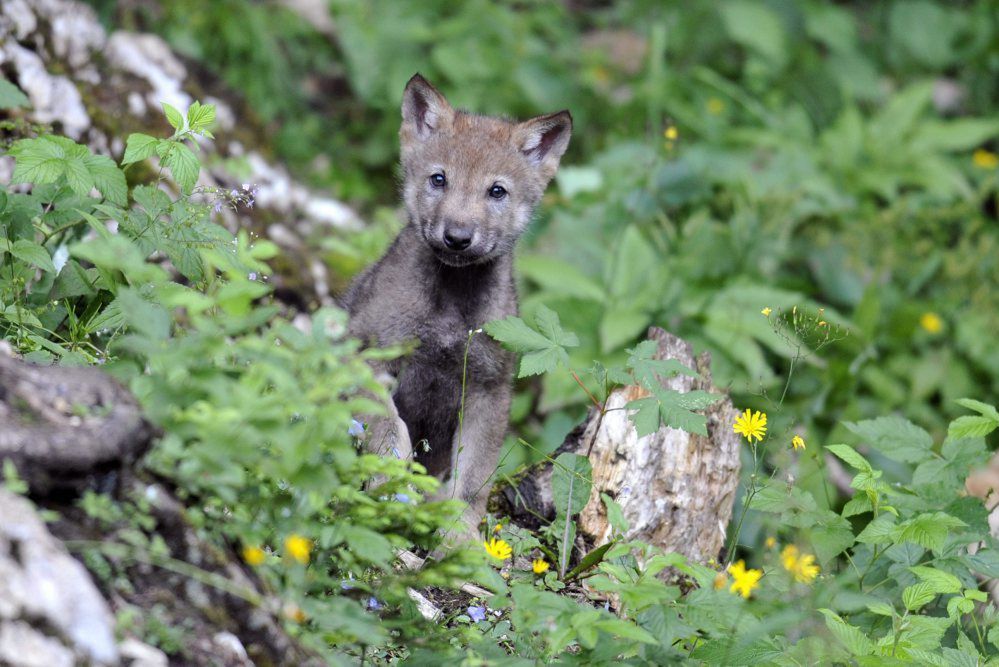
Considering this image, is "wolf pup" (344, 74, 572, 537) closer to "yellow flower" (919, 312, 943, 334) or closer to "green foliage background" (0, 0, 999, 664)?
"green foliage background" (0, 0, 999, 664)

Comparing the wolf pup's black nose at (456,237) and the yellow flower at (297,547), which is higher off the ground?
the wolf pup's black nose at (456,237)

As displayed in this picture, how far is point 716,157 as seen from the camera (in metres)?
8.20

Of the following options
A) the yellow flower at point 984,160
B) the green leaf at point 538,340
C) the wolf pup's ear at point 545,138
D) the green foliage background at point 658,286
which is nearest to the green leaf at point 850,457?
the green foliage background at point 658,286

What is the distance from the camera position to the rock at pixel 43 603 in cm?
213

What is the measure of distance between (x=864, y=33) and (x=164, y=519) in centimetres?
928

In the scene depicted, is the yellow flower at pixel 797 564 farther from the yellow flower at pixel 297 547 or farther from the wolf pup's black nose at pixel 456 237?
the wolf pup's black nose at pixel 456 237

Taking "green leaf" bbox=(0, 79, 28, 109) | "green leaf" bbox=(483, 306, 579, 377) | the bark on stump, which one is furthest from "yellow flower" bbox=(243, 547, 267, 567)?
"green leaf" bbox=(0, 79, 28, 109)

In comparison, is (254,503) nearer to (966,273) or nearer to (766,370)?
(766,370)

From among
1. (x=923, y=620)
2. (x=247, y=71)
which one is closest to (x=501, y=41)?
(x=247, y=71)

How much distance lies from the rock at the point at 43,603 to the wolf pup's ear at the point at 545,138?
126 inches

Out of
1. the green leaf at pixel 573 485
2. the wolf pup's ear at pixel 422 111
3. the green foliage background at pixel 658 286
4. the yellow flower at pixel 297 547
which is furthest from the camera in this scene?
the wolf pup's ear at pixel 422 111

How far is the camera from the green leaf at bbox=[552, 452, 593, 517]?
3689mm

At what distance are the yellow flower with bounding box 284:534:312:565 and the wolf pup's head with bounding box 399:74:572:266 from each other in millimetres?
2030

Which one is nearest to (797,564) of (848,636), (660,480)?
(848,636)
